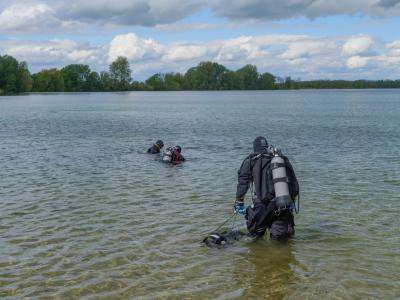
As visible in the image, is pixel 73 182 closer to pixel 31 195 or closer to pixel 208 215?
pixel 31 195

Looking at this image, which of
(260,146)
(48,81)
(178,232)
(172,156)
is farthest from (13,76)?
(260,146)

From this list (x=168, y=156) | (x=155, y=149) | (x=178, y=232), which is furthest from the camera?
(x=155, y=149)

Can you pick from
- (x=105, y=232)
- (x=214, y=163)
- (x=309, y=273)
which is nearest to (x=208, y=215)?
(x=105, y=232)

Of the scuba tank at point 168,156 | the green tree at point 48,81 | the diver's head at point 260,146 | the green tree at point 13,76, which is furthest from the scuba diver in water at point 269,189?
the green tree at point 48,81

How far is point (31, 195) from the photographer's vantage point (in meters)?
15.1

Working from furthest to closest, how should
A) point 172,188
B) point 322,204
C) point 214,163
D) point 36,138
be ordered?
point 36,138, point 214,163, point 172,188, point 322,204

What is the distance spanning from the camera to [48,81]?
7510 inches

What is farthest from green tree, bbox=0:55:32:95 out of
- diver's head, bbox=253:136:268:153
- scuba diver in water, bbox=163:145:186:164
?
diver's head, bbox=253:136:268:153

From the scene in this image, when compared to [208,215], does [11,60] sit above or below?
above

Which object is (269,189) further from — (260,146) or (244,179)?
(260,146)

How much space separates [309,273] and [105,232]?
16.2 feet

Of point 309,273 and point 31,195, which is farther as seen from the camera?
point 31,195

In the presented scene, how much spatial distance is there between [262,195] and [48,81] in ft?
635

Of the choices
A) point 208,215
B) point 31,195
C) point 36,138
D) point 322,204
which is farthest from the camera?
point 36,138
